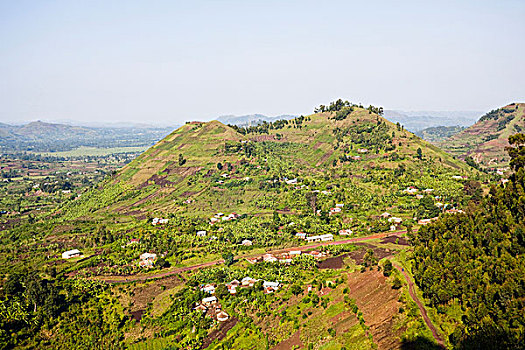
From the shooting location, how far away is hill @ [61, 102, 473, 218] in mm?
100062

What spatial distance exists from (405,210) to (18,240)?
87.0m

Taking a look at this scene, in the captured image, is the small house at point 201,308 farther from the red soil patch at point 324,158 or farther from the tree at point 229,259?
the red soil patch at point 324,158

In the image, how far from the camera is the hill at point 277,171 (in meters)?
100

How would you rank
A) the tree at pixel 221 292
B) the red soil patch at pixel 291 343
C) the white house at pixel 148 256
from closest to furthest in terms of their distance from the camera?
1. the red soil patch at pixel 291 343
2. the tree at pixel 221 292
3. the white house at pixel 148 256

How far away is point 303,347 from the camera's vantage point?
Answer: 3812 cm

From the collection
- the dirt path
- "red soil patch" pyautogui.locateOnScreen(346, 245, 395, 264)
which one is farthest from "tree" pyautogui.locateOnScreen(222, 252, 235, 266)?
the dirt path

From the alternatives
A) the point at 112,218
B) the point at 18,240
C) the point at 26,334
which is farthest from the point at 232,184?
the point at 26,334

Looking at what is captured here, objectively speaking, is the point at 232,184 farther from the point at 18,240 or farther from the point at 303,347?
the point at 303,347

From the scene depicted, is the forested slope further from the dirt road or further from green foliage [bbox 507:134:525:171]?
the dirt road

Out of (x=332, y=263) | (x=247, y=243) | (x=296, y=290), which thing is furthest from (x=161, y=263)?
(x=332, y=263)

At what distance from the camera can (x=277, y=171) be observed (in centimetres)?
12081

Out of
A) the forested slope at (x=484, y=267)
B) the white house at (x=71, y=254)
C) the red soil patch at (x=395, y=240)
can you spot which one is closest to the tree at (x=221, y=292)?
the forested slope at (x=484, y=267)

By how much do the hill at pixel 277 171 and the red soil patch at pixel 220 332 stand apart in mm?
47870

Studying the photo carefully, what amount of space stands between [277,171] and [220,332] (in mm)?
79637
